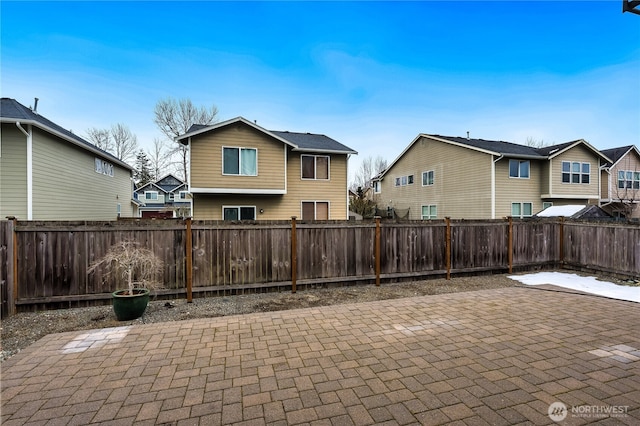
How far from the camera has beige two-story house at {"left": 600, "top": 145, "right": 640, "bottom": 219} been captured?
20.5 m

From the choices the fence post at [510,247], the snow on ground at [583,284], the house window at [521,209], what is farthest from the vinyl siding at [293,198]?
the house window at [521,209]

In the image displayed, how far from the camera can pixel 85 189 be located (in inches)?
558

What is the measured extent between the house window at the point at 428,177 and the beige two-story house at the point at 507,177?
0.36 metres

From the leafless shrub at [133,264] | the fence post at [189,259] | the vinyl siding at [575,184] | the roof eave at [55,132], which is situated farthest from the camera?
the vinyl siding at [575,184]

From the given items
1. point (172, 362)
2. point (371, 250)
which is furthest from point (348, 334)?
point (371, 250)

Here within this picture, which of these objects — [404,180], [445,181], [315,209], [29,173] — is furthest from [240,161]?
[404,180]

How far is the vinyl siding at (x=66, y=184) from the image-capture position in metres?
10.7

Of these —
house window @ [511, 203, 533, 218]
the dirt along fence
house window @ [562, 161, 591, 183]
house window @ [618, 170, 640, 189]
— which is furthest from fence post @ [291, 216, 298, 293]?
house window @ [618, 170, 640, 189]

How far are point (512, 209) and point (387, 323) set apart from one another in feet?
55.7

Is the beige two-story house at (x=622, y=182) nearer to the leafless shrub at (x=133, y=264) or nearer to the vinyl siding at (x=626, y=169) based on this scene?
the vinyl siding at (x=626, y=169)

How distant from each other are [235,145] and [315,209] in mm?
5101

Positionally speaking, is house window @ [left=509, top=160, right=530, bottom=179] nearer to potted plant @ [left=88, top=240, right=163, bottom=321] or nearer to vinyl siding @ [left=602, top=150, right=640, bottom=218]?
vinyl siding @ [left=602, top=150, right=640, bottom=218]

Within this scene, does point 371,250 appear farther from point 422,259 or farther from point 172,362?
point 172,362

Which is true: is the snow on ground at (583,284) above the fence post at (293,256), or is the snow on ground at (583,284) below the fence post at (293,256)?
below
